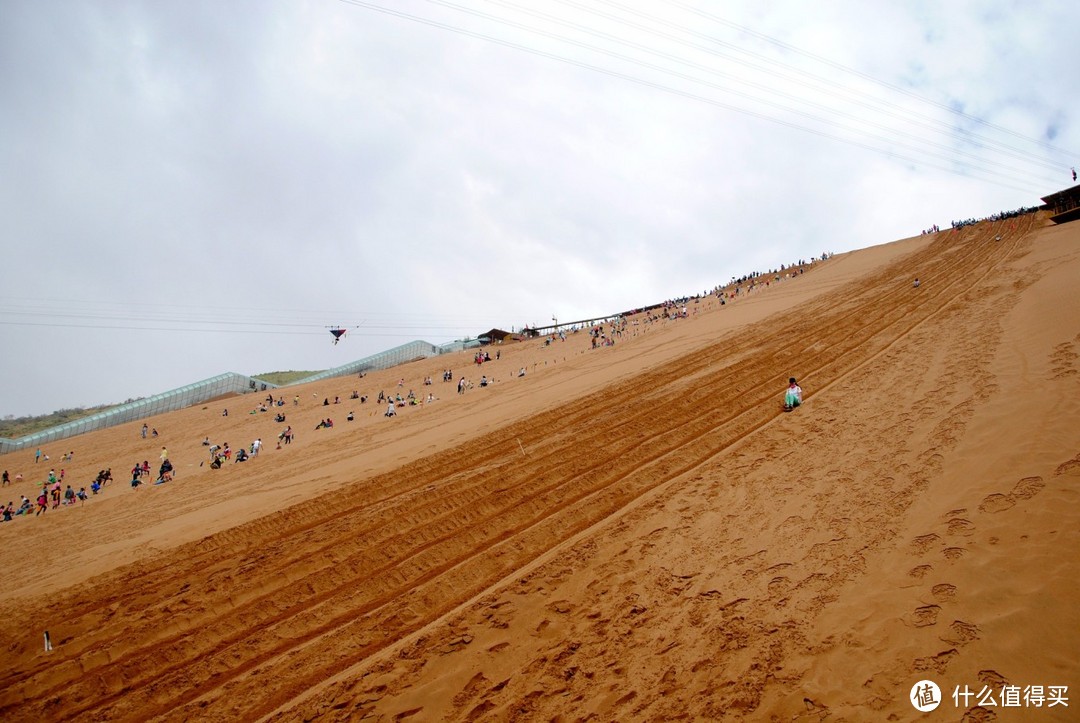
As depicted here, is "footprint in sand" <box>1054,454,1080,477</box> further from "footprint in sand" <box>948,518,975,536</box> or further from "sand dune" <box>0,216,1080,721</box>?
"footprint in sand" <box>948,518,975,536</box>

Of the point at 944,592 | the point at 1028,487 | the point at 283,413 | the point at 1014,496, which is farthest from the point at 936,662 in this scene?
the point at 283,413

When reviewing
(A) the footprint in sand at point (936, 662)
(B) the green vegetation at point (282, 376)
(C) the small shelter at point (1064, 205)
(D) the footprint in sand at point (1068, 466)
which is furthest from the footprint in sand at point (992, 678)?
(B) the green vegetation at point (282, 376)

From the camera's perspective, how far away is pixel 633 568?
25.0 ft

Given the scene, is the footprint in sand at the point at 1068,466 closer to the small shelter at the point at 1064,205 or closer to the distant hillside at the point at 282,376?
the small shelter at the point at 1064,205

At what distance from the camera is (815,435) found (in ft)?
37.5

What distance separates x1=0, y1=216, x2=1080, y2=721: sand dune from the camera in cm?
507

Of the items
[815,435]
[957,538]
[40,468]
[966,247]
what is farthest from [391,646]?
[966,247]

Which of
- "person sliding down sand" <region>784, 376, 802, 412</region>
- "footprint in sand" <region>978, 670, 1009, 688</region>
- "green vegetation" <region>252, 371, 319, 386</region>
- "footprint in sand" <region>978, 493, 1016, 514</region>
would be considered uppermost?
"green vegetation" <region>252, 371, 319, 386</region>

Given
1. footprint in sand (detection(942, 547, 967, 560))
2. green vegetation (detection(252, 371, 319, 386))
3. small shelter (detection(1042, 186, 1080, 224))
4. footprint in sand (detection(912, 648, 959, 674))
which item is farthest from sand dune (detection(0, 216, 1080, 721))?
green vegetation (detection(252, 371, 319, 386))

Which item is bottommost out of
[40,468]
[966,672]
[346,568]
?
[966,672]

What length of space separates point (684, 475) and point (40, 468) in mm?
42409

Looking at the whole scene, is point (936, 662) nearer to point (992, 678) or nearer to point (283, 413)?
point (992, 678)

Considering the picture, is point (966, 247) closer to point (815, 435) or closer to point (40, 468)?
point (815, 435)

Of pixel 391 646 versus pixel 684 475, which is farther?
pixel 684 475
